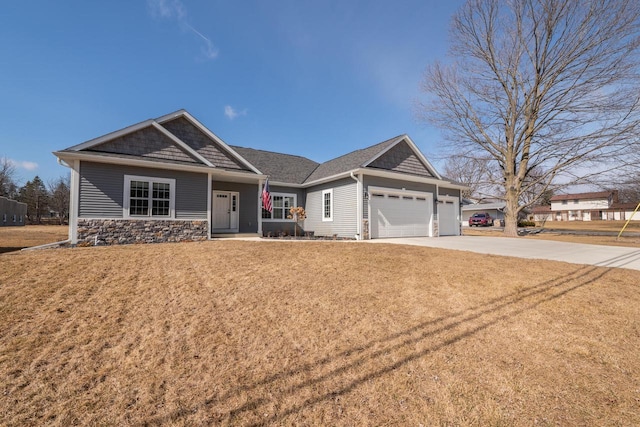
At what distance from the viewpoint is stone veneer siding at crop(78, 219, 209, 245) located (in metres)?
10.1

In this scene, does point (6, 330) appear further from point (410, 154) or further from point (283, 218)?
point (410, 154)

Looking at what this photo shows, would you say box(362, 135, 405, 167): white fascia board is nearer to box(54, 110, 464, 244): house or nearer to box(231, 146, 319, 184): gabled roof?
box(54, 110, 464, 244): house

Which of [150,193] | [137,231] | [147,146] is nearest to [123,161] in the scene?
[147,146]

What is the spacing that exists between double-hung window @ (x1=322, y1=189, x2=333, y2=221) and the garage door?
2.40 m

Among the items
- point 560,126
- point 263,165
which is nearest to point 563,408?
point 263,165

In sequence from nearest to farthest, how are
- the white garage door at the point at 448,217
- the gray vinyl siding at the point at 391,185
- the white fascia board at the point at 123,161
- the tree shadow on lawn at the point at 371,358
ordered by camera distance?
1. the tree shadow on lawn at the point at 371,358
2. the white fascia board at the point at 123,161
3. the gray vinyl siding at the point at 391,185
4. the white garage door at the point at 448,217

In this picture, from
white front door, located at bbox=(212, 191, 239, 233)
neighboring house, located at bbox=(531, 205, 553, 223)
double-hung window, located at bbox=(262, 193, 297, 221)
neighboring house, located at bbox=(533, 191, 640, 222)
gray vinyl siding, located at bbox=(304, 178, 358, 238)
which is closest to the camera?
gray vinyl siding, located at bbox=(304, 178, 358, 238)

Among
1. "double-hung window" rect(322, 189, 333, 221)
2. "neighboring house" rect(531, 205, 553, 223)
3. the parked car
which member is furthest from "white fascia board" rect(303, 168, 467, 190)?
"neighboring house" rect(531, 205, 553, 223)

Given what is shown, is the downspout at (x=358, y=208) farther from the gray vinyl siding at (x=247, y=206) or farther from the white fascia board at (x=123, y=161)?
the white fascia board at (x=123, y=161)

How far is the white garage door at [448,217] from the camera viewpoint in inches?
681

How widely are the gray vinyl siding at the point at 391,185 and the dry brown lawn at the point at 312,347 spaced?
24.6 feet

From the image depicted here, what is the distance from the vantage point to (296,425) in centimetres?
229

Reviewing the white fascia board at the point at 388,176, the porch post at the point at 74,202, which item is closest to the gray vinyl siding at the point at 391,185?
the white fascia board at the point at 388,176

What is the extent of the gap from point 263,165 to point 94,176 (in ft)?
28.5
